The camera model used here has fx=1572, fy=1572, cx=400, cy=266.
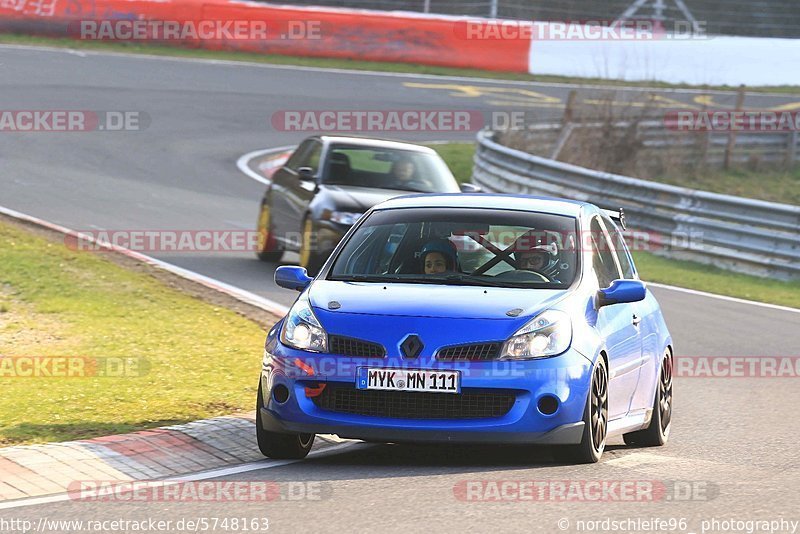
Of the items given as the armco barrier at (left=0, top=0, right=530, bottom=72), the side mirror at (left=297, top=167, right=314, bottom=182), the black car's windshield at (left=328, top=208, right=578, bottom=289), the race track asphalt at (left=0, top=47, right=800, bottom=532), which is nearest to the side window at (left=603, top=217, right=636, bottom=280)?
the black car's windshield at (left=328, top=208, right=578, bottom=289)

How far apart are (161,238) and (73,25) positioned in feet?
59.5

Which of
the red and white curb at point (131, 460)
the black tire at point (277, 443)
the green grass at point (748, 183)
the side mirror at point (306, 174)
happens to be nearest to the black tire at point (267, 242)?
the side mirror at point (306, 174)

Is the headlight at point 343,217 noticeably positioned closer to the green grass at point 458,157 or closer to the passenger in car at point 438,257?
the passenger in car at point 438,257

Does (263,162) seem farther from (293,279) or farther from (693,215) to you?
(293,279)

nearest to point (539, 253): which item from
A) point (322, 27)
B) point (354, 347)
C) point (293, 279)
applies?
point (293, 279)

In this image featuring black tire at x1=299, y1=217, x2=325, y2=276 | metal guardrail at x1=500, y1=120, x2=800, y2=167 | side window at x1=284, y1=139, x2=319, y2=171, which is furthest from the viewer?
metal guardrail at x1=500, y1=120, x2=800, y2=167

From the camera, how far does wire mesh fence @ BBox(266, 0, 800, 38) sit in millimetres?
37688

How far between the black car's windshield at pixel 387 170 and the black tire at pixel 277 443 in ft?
30.5

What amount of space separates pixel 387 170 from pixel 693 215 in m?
5.84

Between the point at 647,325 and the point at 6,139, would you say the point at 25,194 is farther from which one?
the point at 647,325

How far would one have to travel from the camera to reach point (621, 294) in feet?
28.3

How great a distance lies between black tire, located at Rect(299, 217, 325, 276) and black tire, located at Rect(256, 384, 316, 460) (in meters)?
8.14

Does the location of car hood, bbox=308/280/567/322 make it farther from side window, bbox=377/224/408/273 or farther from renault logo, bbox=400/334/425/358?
side window, bbox=377/224/408/273

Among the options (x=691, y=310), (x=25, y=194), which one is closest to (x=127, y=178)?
(x=25, y=194)
